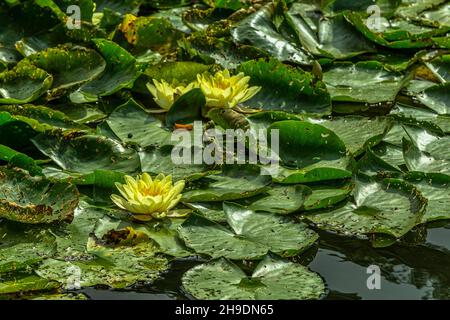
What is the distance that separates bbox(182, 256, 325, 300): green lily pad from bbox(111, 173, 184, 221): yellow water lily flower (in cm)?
35

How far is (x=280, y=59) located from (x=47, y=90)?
1.15 m

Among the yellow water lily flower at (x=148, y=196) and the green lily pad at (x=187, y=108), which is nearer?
the yellow water lily flower at (x=148, y=196)

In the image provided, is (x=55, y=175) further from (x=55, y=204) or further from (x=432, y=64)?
(x=432, y=64)

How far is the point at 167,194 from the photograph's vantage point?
3316mm

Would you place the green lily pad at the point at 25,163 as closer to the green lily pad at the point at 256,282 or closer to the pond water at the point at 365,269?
the pond water at the point at 365,269

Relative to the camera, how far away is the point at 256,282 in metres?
2.98

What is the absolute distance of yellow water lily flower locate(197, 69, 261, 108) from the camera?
402cm

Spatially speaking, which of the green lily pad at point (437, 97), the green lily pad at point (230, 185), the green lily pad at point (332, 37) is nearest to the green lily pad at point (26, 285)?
the green lily pad at point (230, 185)

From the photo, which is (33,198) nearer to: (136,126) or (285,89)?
(136,126)

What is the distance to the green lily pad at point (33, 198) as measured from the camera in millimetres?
3217

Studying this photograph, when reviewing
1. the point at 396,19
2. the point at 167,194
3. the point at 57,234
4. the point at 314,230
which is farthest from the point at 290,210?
the point at 396,19

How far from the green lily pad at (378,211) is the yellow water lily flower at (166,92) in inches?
36.9

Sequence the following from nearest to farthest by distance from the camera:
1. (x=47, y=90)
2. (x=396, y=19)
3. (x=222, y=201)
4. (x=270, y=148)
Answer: (x=222, y=201), (x=270, y=148), (x=47, y=90), (x=396, y=19)

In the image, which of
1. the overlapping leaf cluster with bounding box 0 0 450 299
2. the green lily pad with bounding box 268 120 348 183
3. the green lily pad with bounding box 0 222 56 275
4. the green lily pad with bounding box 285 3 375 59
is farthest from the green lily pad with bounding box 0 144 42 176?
the green lily pad with bounding box 285 3 375 59
